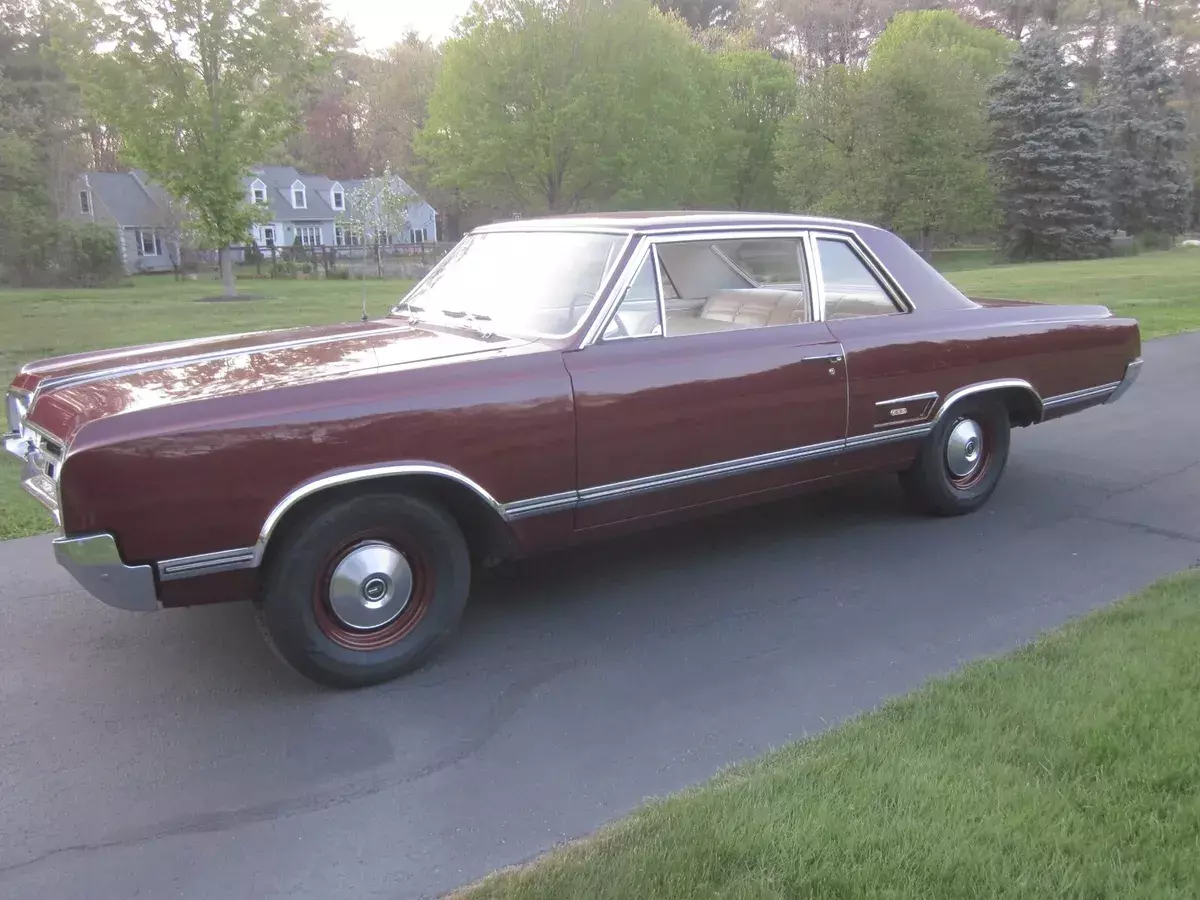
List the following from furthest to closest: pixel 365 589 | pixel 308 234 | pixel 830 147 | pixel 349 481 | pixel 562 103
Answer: pixel 308 234, pixel 830 147, pixel 562 103, pixel 365 589, pixel 349 481

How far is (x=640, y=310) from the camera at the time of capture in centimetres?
454

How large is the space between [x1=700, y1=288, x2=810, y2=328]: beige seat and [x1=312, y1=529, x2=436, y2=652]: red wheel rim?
2029mm

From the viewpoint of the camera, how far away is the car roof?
478 cm

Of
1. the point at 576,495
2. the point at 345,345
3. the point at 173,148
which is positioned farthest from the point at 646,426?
the point at 173,148

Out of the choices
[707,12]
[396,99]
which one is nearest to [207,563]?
[396,99]

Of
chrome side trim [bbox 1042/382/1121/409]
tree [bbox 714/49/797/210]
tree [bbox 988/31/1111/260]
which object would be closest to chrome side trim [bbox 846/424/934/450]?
chrome side trim [bbox 1042/382/1121/409]

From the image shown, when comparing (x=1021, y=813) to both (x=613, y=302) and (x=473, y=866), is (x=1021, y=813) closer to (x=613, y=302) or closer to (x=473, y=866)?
(x=473, y=866)

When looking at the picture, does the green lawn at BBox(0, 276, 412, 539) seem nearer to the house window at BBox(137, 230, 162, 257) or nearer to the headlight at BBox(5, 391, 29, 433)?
the headlight at BBox(5, 391, 29, 433)

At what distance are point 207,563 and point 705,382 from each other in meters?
2.18

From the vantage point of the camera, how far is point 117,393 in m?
3.80

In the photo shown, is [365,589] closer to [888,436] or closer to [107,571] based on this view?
[107,571]

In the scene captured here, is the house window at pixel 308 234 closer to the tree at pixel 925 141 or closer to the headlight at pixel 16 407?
the tree at pixel 925 141

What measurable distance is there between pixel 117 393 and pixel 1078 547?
453 cm

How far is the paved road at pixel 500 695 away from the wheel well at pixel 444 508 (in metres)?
0.42
